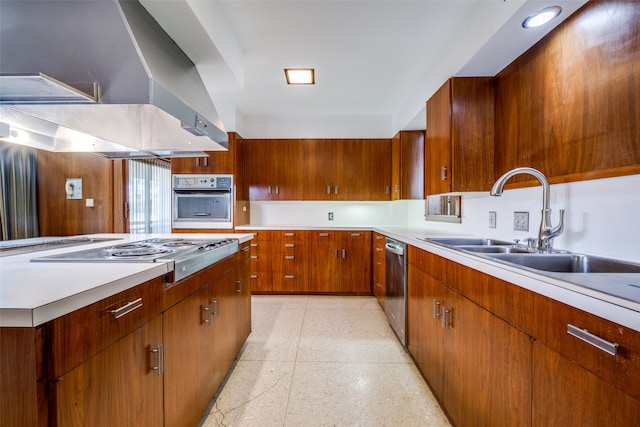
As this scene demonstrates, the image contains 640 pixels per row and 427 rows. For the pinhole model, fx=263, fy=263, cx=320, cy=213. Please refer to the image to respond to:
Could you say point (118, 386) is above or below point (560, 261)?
below

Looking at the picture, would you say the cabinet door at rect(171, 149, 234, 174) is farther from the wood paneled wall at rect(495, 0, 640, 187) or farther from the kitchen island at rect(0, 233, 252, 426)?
the wood paneled wall at rect(495, 0, 640, 187)

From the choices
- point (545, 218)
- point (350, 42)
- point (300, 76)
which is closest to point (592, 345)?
point (545, 218)

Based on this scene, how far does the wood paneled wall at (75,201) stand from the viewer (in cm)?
356

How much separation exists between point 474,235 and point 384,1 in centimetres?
190

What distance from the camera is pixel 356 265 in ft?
11.7

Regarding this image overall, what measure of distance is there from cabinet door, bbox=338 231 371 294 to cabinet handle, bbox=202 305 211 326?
89.5 inches

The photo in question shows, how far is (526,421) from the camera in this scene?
0.84 meters

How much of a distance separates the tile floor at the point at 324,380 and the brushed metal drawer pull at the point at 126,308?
0.97m

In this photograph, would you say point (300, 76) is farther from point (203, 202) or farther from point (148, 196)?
point (148, 196)

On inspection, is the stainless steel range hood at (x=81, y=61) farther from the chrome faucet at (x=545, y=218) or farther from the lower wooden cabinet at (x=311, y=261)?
→ the lower wooden cabinet at (x=311, y=261)

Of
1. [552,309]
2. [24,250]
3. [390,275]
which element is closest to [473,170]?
[390,275]

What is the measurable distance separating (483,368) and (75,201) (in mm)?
4873

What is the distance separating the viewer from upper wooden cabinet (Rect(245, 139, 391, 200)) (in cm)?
386

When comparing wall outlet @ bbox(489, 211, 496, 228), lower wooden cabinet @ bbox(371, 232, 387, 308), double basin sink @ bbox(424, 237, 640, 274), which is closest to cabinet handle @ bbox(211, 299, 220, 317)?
double basin sink @ bbox(424, 237, 640, 274)
